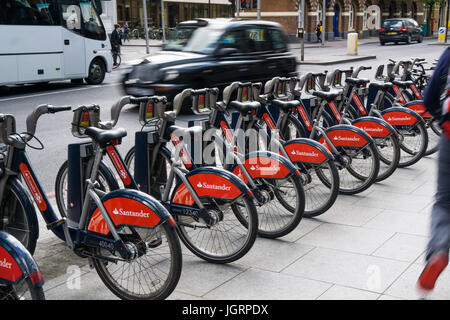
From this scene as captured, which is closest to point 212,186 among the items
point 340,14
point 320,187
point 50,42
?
point 320,187

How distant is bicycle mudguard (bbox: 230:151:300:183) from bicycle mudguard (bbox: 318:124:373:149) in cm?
126

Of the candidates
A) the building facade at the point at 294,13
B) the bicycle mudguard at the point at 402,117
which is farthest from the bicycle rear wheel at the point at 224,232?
the building facade at the point at 294,13

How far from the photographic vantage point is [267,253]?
4.26 m

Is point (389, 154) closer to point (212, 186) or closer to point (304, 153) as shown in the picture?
point (304, 153)

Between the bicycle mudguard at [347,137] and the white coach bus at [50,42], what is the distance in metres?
10.5

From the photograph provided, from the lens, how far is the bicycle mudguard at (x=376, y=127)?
5996mm

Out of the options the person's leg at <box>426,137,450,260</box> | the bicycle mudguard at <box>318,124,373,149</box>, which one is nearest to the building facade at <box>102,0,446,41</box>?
the bicycle mudguard at <box>318,124,373,149</box>

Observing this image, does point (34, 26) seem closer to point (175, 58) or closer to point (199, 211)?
point (175, 58)

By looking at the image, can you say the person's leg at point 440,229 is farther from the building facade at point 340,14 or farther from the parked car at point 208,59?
the building facade at point 340,14

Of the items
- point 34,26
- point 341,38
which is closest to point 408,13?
point 341,38

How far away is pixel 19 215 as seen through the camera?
150 inches

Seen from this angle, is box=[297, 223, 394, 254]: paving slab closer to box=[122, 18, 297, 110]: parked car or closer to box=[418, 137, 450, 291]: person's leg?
box=[418, 137, 450, 291]: person's leg

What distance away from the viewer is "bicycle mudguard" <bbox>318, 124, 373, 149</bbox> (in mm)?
5523

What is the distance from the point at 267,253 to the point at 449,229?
Result: 4.83ft
